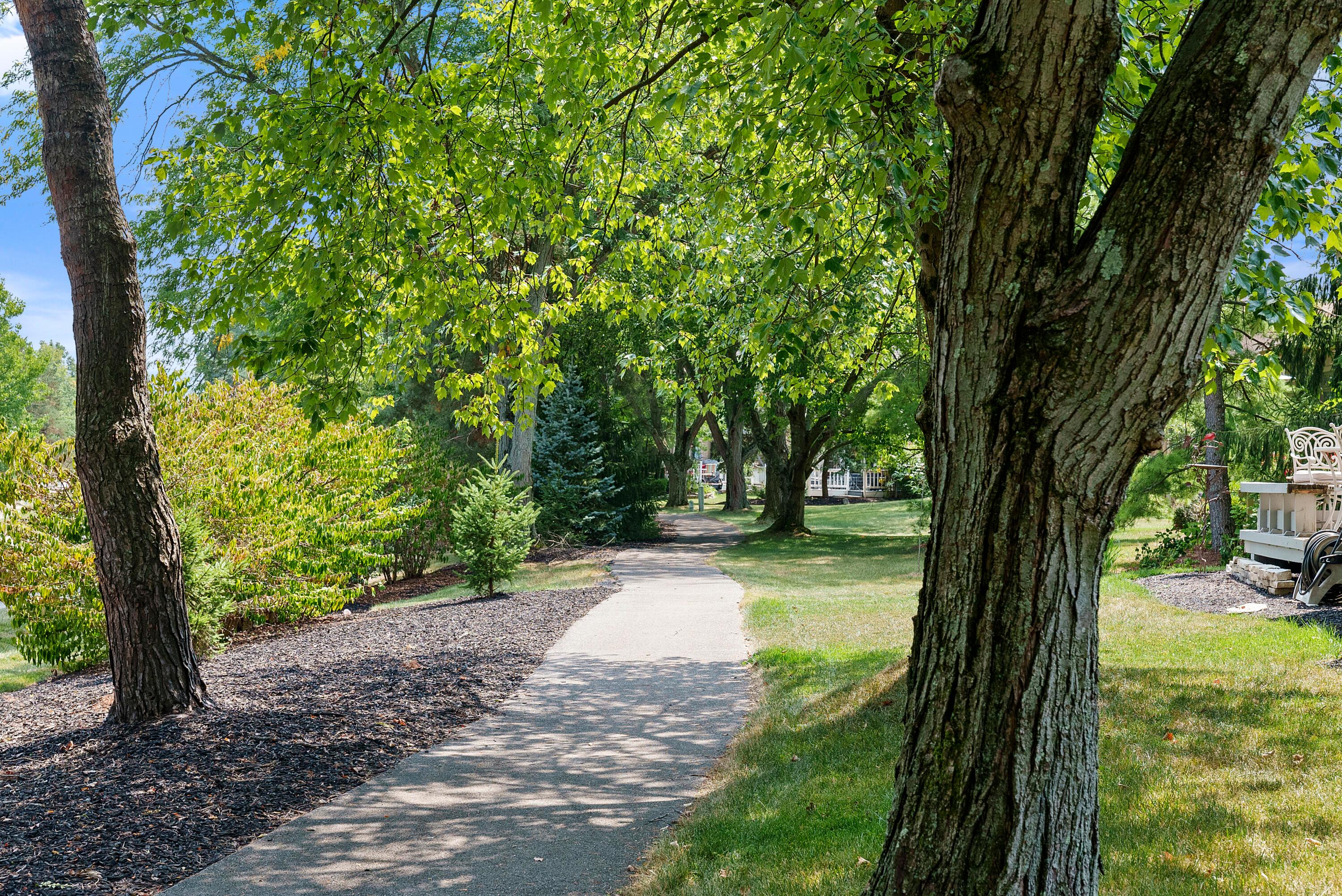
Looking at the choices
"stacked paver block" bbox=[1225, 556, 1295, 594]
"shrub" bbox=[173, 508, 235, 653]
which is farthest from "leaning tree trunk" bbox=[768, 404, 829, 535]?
"shrub" bbox=[173, 508, 235, 653]

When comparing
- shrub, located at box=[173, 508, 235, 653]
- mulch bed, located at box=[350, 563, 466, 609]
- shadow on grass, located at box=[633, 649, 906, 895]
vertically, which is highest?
shrub, located at box=[173, 508, 235, 653]

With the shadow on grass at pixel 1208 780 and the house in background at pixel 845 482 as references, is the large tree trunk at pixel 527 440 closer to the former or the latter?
the shadow on grass at pixel 1208 780

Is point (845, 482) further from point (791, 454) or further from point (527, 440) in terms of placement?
point (527, 440)

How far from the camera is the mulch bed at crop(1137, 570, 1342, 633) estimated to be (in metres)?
9.27

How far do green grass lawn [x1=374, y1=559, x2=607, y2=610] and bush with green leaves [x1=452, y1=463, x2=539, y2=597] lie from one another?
58cm

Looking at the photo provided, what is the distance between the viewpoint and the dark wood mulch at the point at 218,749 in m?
4.41

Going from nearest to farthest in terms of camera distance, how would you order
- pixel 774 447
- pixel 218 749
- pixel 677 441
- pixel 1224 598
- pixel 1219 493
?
pixel 218 749
pixel 1224 598
pixel 1219 493
pixel 774 447
pixel 677 441

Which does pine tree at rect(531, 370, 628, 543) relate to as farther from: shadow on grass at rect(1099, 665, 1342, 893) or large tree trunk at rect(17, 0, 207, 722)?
shadow on grass at rect(1099, 665, 1342, 893)

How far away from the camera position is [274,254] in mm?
5969

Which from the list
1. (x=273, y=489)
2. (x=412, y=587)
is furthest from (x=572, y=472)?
(x=273, y=489)

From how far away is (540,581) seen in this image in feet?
55.0

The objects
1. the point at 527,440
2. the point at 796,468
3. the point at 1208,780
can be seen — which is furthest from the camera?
the point at 796,468

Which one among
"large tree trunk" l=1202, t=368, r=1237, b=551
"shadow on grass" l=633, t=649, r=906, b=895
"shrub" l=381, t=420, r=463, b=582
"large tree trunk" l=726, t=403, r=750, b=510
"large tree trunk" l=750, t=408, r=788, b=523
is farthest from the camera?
"large tree trunk" l=726, t=403, r=750, b=510

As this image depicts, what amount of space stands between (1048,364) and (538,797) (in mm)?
4104
